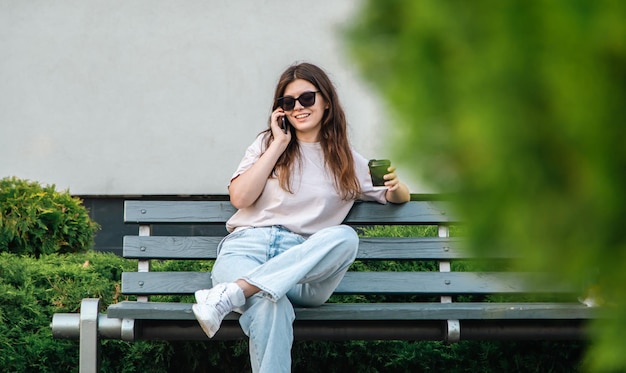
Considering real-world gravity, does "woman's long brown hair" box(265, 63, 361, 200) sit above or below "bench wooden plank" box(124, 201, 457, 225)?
above

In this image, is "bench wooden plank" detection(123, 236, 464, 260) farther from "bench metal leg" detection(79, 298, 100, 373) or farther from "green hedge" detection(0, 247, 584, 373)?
"bench metal leg" detection(79, 298, 100, 373)

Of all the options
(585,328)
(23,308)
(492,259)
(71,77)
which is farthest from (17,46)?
(492,259)

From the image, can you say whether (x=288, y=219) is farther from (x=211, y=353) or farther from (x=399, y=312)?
(x=211, y=353)

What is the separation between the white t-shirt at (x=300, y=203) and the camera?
13.4ft

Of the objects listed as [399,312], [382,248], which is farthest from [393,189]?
[399,312]

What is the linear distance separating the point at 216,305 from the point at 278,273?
27cm

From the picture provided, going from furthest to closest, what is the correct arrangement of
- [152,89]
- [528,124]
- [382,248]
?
[152,89] < [382,248] < [528,124]

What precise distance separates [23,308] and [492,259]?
4196 mm

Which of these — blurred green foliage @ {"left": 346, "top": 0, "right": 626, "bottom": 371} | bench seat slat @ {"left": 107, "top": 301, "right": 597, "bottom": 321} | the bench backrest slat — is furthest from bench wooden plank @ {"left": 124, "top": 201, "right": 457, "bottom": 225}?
blurred green foliage @ {"left": 346, "top": 0, "right": 626, "bottom": 371}

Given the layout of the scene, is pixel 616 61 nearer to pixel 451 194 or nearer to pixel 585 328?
pixel 451 194

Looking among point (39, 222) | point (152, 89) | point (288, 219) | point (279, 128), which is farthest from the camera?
point (152, 89)

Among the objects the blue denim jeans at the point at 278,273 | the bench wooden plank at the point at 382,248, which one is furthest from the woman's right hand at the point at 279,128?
the bench wooden plank at the point at 382,248

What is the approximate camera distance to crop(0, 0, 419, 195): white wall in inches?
377

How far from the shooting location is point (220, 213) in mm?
4383
